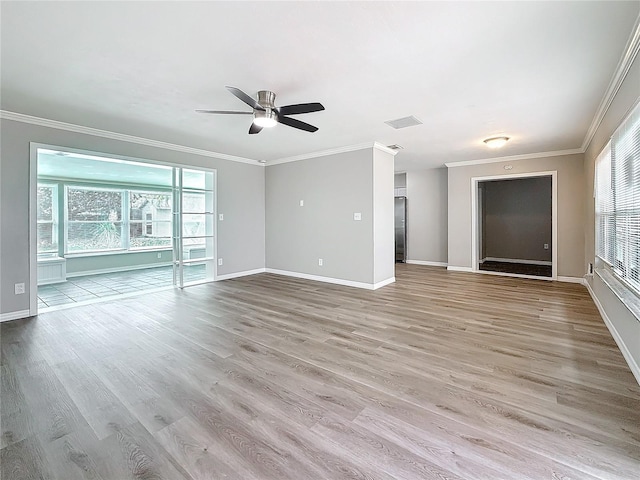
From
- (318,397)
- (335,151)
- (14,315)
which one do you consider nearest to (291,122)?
(335,151)

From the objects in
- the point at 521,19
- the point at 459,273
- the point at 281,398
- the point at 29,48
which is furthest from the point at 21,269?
the point at 459,273

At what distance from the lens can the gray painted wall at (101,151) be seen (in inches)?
145

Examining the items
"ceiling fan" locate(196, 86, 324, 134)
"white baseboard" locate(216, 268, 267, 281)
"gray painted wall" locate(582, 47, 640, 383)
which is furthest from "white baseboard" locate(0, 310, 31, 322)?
"gray painted wall" locate(582, 47, 640, 383)

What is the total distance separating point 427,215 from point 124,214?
8.25 meters

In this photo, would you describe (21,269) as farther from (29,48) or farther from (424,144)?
(424,144)

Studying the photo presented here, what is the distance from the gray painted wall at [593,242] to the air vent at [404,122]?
193cm

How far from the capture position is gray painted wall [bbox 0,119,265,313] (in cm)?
369

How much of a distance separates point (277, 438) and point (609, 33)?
11.4 feet

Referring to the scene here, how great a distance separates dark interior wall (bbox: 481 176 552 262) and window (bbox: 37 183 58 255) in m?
10.9

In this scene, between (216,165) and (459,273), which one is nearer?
(216,165)

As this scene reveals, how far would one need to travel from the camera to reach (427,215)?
26.2 ft

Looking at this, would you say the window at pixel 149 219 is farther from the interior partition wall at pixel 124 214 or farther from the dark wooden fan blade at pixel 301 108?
the dark wooden fan blade at pixel 301 108

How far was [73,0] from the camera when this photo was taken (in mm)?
1816

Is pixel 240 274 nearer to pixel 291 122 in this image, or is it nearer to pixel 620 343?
pixel 291 122
